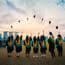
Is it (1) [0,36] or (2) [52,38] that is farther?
(1) [0,36]

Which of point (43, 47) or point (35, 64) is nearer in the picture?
point (35, 64)

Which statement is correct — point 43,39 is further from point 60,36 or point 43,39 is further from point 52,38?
point 60,36

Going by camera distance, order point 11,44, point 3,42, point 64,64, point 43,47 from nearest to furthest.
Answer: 1. point 64,64
2. point 43,47
3. point 11,44
4. point 3,42

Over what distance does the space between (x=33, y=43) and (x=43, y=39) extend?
2.60 ft

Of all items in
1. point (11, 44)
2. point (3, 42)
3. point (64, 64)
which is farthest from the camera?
point (3, 42)

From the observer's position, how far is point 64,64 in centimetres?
542

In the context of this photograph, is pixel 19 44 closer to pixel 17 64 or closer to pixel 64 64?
pixel 17 64

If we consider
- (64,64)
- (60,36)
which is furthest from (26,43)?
(64,64)

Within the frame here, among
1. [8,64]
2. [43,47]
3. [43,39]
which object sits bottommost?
[8,64]

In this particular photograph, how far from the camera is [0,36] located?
62.6 feet

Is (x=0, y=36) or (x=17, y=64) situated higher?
(x=0, y=36)

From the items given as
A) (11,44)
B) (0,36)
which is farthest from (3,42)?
(11,44)

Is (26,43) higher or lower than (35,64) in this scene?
higher

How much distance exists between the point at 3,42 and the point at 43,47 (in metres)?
12.4
